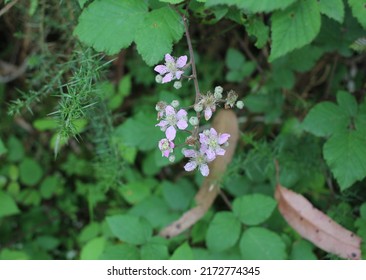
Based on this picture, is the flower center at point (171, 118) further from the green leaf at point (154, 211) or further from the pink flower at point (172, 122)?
the green leaf at point (154, 211)

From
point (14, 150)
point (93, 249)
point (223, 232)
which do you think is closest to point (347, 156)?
point (223, 232)

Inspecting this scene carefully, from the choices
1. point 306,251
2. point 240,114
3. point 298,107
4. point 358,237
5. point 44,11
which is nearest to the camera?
point 358,237

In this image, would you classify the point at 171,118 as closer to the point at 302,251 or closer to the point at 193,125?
the point at 193,125

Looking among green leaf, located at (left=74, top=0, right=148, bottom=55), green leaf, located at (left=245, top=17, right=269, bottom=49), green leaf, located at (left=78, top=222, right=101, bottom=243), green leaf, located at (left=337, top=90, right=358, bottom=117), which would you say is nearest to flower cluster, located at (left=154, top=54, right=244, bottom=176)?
green leaf, located at (left=74, top=0, right=148, bottom=55)

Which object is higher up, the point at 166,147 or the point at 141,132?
the point at 166,147

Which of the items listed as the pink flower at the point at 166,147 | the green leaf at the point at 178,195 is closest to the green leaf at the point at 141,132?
Answer: the green leaf at the point at 178,195
